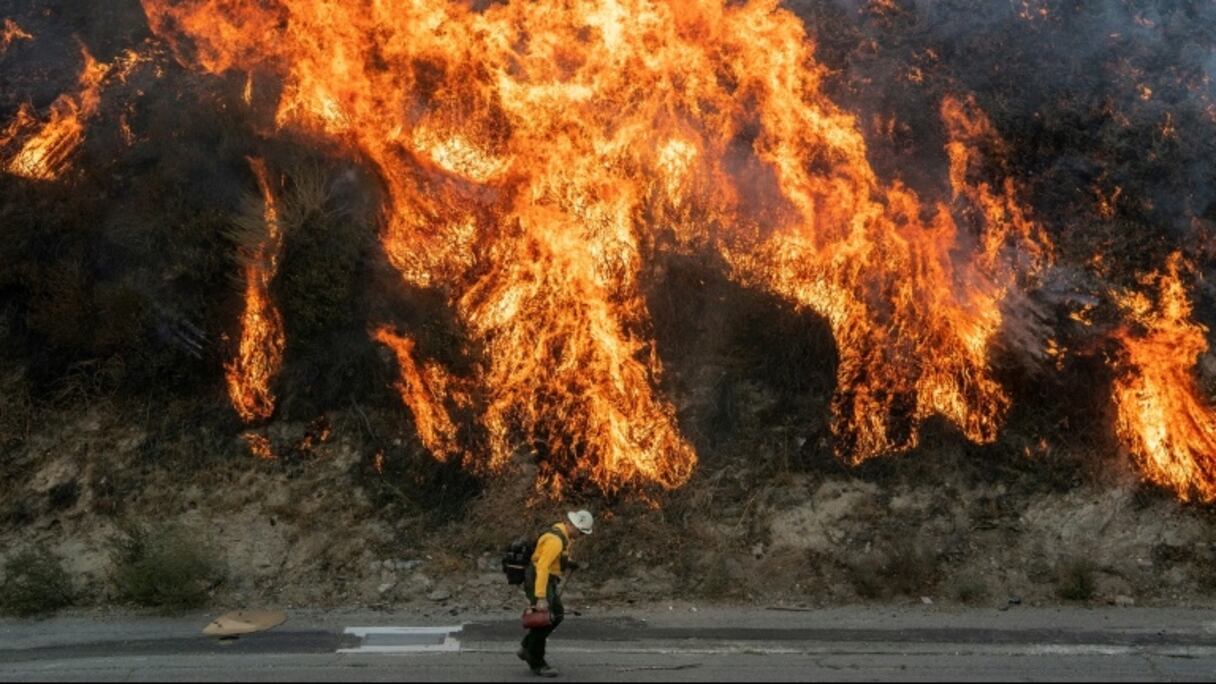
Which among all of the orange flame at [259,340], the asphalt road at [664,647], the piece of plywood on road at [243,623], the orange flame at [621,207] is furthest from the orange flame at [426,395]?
the piece of plywood on road at [243,623]

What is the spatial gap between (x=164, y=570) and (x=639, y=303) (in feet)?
19.1

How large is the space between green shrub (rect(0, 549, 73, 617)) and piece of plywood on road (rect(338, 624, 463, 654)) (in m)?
3.15

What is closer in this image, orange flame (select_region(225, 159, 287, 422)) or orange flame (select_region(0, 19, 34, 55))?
orange flame (select_region(225, 159, 287, 422))

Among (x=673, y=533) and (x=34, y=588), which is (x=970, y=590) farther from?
(x=34, y=588)

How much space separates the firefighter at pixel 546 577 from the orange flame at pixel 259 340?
514 cm

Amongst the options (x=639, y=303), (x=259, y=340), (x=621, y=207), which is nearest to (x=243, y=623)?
(x=259, y=340)

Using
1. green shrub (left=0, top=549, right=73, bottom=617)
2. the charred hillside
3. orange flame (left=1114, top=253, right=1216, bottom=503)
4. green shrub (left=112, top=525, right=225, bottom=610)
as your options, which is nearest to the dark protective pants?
the charred hillside

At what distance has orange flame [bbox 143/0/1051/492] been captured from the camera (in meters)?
11.1

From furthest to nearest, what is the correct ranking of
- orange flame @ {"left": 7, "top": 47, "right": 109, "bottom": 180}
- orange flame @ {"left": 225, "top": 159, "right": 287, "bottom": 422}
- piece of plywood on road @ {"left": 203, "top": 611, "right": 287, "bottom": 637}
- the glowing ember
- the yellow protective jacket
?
orange flame @ {"left": 7, "top": 47, "right": 109, "bottom": 180}
orange flame @ {"left": 225, "top": 159, "right": 287, "bottom": 422}
the glowing ember
piece of plywood on road @ {"left": 203, "top": 611, "right": 287, "bottom": 637}
the yellow protective jacket

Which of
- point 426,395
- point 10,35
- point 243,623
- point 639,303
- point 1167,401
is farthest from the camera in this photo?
point 10,35

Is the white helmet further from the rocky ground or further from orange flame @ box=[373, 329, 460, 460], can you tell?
orange flame @ box=[373, 329, 460, 460]

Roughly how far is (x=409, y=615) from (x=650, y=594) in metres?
2.36

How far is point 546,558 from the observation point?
7672 millimetres

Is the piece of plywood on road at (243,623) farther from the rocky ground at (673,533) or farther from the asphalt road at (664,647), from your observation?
the rocky ground at (673,533)
